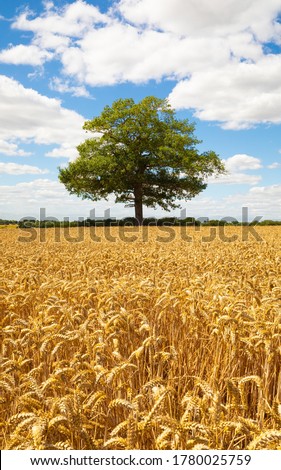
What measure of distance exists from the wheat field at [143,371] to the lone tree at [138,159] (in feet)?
99.7

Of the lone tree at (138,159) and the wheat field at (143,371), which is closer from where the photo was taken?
the wheat field at (143,371)

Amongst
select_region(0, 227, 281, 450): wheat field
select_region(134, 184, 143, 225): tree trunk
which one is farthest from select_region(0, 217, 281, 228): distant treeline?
select_region(0, 227, 281, 450): wheat field

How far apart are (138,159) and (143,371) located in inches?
1376

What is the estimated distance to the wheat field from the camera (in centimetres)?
217

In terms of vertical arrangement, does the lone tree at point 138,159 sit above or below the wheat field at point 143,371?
above

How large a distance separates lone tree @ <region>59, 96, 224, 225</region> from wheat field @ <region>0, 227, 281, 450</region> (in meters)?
30.4

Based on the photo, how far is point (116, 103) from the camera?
131 feet

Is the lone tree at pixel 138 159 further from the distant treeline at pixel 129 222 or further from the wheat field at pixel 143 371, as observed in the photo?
the wheat field at pixel 143 371

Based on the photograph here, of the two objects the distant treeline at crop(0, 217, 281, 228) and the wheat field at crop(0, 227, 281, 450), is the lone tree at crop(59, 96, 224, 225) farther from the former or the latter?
the wheat field at crop(0, 227, 281, 450)

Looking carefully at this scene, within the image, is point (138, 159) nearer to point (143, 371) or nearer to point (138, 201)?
point (138, 201)

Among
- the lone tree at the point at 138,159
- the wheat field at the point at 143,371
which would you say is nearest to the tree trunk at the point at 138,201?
the lone tree at the point at 138,159

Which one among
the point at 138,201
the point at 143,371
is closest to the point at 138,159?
the point at 138,201

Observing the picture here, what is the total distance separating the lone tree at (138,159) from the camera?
36969mm

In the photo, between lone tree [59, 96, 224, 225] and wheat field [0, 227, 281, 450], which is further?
lone tree [59, 96, 224, 225]
